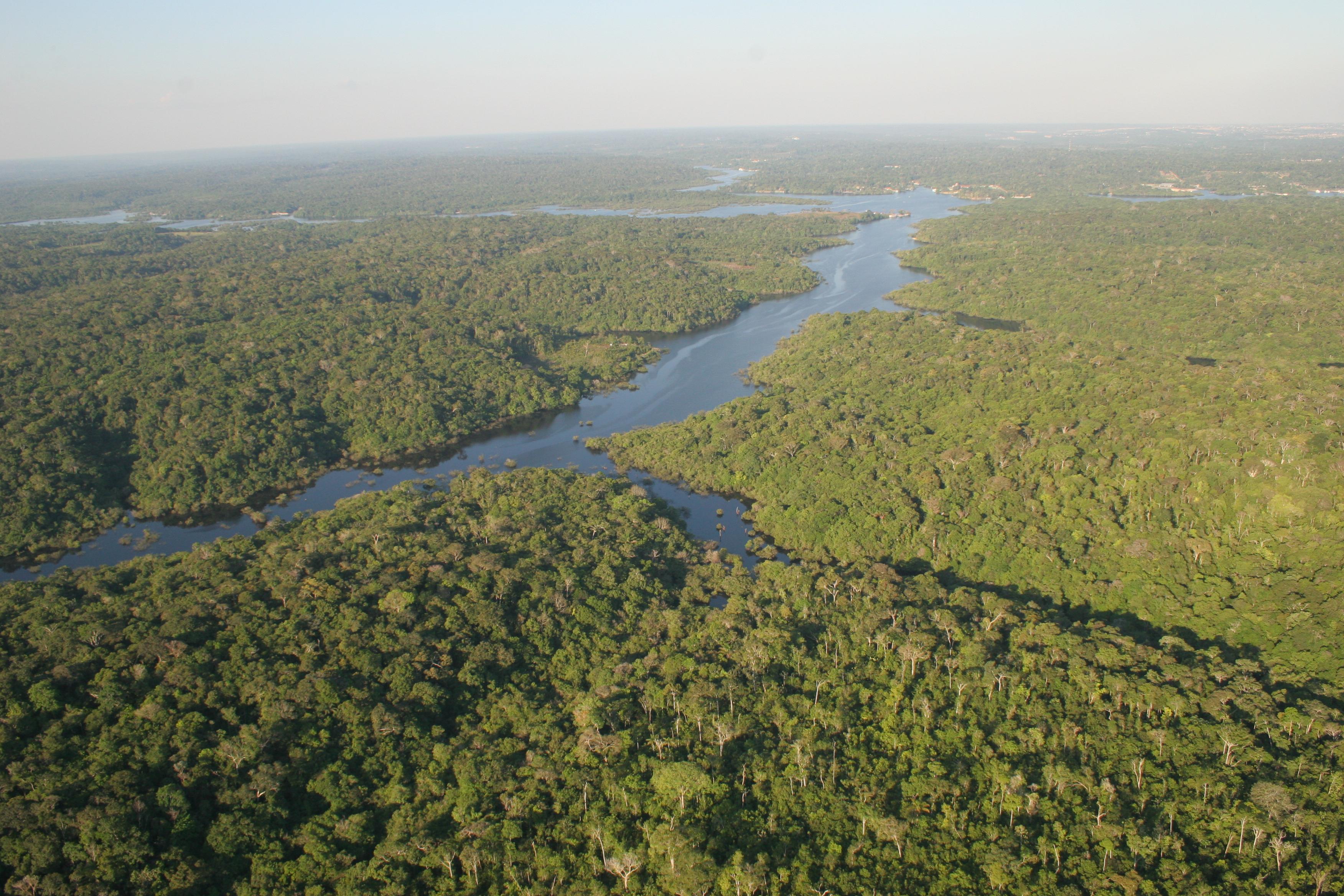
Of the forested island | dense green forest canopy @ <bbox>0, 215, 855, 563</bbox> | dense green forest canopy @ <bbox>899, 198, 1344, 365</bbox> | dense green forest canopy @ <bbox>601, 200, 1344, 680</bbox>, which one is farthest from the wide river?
dense green forest canopy @ <bbox>899, 198, 1344, 365</bbox>

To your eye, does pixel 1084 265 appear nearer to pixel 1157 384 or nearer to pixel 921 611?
pixel 1157 384

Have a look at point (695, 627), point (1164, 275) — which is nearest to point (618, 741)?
point (695, 627)

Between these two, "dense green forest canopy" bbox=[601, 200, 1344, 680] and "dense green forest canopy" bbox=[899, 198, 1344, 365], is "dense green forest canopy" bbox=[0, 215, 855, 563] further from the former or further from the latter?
"dense green forest canopy" bbox=[899, 198, 1344, 365]

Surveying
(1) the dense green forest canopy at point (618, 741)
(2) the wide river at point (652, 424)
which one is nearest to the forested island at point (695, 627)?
(1) the dense green forest canopy at point (618, 741)

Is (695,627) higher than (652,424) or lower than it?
lower

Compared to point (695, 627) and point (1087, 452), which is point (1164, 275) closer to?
point (1087, 452)

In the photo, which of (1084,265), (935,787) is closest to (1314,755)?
(935,787)
